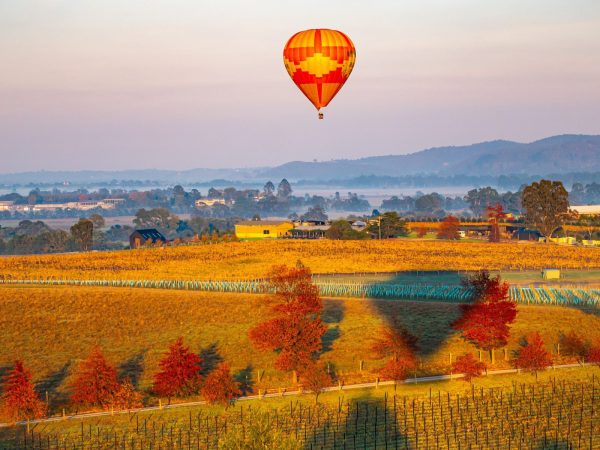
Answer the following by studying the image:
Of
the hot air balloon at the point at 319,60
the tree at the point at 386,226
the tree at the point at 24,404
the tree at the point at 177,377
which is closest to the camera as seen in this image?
the tree at the point at 24,404

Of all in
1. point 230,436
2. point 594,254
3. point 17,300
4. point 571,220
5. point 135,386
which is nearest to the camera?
point 230,436

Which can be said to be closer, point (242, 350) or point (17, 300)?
point (242, 350)

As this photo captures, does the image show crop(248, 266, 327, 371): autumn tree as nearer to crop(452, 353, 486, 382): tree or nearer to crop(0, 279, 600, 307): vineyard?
crop(452, 353, 486, 382): tree

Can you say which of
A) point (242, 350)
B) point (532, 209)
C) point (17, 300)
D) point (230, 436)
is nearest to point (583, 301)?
point (242, 350)

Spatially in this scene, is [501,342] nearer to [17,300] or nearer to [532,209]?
[17,300]

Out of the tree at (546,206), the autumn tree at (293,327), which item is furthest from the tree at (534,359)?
the tree at (546,206)

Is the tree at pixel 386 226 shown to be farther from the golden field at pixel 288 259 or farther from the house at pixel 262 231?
the house at pixel 262 231
